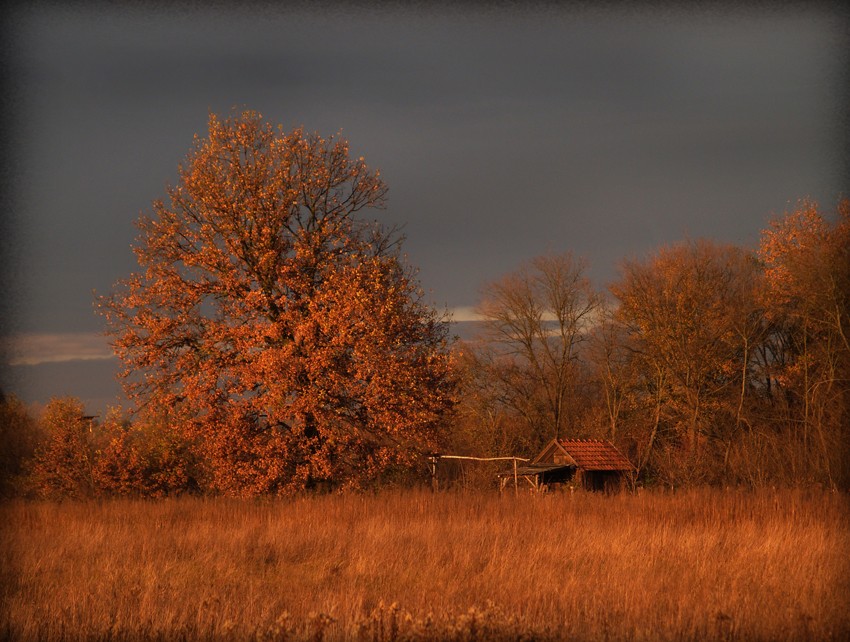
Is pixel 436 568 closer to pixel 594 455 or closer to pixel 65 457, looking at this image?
pixel 65 457

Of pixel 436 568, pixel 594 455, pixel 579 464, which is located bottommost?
pixel 579 464

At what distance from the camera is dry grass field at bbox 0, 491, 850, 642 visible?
8.85 metres

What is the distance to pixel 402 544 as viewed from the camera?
575 inches

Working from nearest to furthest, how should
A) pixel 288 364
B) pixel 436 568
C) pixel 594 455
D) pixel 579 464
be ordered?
pixel 436 568
pixel 288 364
pixel 579 464
pixel 594 455

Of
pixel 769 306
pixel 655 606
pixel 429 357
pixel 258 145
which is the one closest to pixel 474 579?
pixel 655 606

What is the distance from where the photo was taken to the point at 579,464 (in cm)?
3769

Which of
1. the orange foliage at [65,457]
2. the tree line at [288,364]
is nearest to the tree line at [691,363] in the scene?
the tree line at [288,364]

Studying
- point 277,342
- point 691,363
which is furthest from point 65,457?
point 691,363

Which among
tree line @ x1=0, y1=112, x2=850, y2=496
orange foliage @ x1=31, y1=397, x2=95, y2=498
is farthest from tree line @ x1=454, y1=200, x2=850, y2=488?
orange foliage @ x1=31, y1=397, x2=95, y2=498

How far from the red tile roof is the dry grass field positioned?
60.4ft

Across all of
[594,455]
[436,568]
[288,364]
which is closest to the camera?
[436,568]

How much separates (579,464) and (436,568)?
1027 inches

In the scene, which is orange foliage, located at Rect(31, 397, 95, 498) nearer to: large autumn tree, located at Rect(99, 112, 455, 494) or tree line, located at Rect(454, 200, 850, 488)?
large autumn tree, located at Rect(99, 112, 455, 494)

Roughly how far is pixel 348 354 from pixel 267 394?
2.32 m
